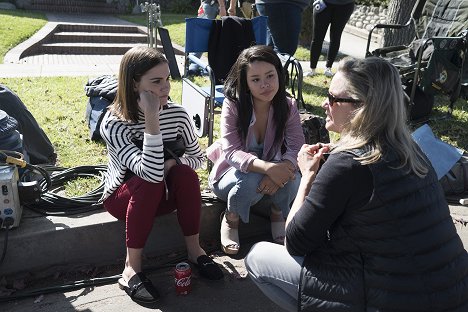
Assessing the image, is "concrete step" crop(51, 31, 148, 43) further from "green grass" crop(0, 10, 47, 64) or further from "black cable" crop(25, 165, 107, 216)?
"black cable" crop(25, 165, 107, 216)

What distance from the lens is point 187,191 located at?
2.79m

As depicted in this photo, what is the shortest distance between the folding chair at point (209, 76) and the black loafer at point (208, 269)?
3.50ft

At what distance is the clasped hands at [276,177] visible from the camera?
9.50 feet

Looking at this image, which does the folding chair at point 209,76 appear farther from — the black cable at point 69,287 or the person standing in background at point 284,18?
the black cable at point 69,287

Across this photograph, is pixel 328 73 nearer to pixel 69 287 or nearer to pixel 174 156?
pixel 174 156

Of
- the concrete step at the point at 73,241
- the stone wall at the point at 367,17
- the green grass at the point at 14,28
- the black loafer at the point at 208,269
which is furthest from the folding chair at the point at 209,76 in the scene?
the stone wall at the point at 367,17

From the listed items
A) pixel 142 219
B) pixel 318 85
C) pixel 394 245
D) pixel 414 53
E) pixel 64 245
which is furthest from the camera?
pixel 318 85

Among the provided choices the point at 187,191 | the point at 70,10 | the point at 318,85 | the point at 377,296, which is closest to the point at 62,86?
the point at 318,85

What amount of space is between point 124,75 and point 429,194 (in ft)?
5.62

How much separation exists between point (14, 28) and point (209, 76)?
8.59 metres

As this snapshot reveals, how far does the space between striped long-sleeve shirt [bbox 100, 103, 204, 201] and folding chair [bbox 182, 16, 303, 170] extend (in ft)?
1.80

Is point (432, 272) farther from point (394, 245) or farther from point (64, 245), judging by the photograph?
point (64, 245)

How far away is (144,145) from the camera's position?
2.59 meters

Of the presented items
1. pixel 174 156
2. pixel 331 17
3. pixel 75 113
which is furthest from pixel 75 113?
pixel 331 17
